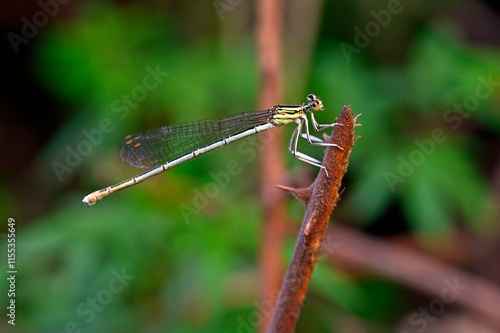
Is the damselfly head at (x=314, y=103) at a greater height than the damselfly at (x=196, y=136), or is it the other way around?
the damselfly head at (x=314, y=103)

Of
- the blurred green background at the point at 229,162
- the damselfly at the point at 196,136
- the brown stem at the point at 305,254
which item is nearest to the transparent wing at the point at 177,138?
the damselfly at the point at 196,136

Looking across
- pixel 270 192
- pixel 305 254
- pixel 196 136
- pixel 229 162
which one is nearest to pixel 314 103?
pixel 270 192

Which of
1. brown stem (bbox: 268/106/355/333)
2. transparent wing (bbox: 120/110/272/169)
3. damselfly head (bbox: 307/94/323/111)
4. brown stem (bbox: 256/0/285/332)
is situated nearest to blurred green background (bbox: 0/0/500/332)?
brown stem (bbox: 256/0/285/332)

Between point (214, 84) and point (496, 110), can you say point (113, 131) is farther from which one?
point (496, 110)

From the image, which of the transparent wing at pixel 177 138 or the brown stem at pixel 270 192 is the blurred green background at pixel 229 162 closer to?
the brown stem at pixel 270 192

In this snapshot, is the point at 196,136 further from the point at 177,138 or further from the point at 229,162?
the point at 229,162

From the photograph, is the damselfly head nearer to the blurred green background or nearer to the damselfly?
the damselfly

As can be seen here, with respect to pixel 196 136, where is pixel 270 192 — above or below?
below
